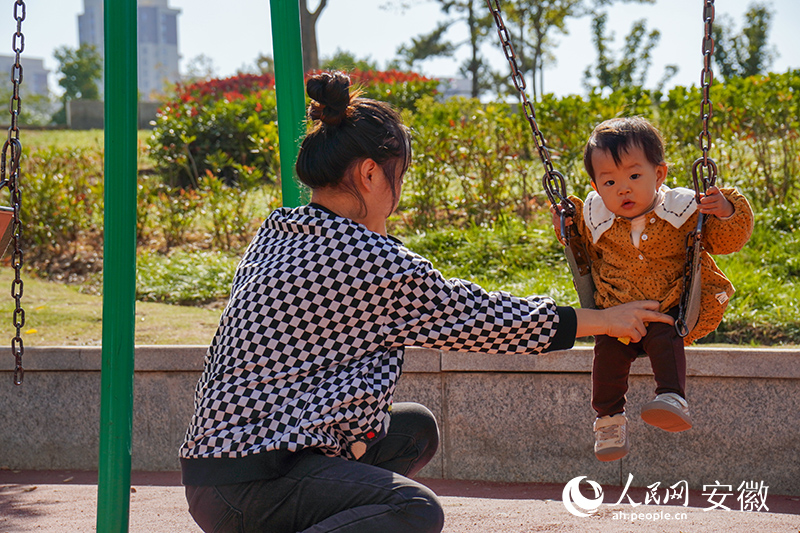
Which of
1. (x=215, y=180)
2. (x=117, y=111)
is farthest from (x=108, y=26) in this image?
(x=215, y=180)

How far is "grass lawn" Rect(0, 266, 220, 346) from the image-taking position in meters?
5.24

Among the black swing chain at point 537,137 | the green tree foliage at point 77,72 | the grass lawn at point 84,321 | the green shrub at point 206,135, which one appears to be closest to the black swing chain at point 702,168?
the black swing chain at point 537,137

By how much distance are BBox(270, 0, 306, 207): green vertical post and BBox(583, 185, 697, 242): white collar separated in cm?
124

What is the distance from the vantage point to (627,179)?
2.88 metres

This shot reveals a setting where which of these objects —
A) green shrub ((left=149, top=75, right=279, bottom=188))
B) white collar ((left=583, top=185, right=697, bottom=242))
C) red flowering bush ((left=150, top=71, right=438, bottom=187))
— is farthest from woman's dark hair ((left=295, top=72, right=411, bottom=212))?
green shrub ((left=149, top=75, right=279, bottom=188))

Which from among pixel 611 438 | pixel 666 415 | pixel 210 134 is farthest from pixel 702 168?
pixel 210 134

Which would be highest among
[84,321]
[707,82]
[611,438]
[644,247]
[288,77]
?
[288,77]

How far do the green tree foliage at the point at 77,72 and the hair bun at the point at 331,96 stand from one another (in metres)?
63.7

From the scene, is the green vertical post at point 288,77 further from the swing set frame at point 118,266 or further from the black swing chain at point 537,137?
the black swing chain at point 537,137

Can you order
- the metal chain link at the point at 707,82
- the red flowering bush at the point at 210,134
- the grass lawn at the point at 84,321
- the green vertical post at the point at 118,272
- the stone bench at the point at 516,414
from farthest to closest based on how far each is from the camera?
1. the red flowering bush at the point at 210,134
2. the grass lawn at the point at 84,321
3. the stone bench at the point at 516,414
4. the green vertical post at the point at 118,272
5. the metal chain link at the point at 707,82

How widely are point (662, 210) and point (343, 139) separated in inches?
54.4

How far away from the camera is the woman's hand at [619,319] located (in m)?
2.40
